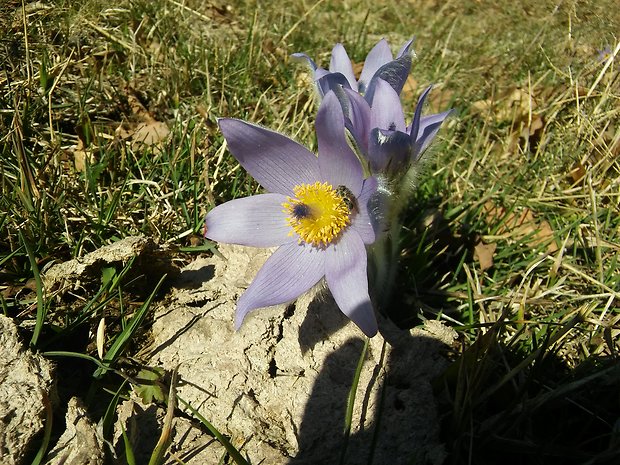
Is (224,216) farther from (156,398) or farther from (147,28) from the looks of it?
(147,28)

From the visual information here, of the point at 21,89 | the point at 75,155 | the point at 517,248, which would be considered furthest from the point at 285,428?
the point at 21,89

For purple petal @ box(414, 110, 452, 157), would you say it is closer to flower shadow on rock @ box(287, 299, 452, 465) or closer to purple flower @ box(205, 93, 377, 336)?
purple flower @ box(205, 93, 377, 336)

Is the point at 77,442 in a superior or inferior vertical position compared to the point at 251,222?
inferior

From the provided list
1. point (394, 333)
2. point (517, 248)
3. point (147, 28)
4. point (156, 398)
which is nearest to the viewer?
point (156, 398)

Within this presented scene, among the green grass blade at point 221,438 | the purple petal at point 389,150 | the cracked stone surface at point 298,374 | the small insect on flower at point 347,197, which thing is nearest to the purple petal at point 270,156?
the small insect on flower at point 347,197

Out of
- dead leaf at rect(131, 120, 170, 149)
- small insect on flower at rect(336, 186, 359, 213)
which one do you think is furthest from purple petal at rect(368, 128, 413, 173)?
dead leaf at rect(131, 120, 170, 149)

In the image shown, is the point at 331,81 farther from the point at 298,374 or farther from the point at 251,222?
the point at 298,374

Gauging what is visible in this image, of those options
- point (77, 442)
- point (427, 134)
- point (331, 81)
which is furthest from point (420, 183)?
point (77, 442)
